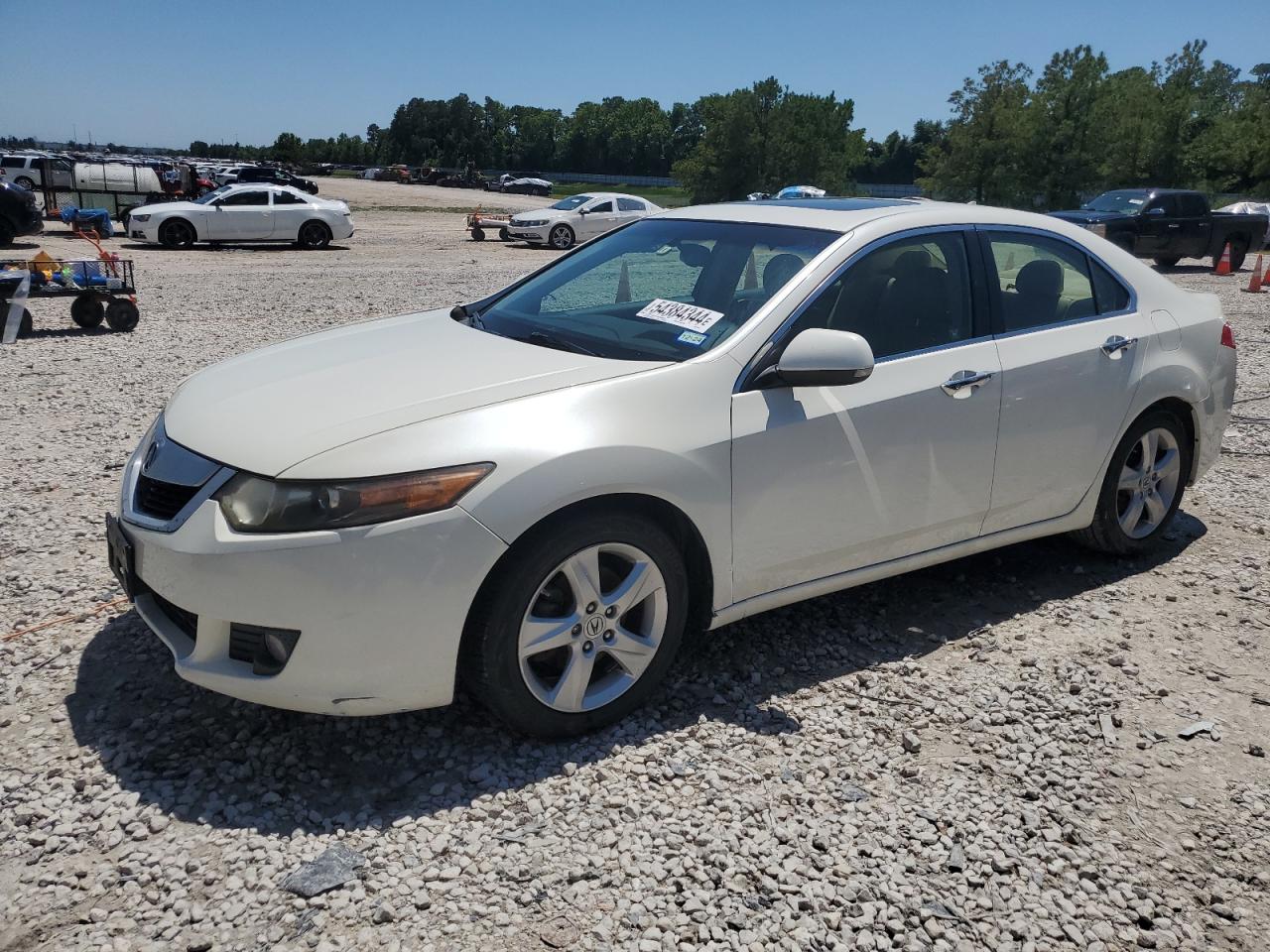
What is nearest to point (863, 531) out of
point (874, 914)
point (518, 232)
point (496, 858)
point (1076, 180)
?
point (874, 914)

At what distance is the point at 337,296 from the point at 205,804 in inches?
502

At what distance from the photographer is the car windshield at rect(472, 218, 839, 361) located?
3.68 metres

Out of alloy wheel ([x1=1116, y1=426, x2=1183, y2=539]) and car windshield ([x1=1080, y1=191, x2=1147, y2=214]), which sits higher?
car windshield ([x1=1080, y1=191, x2=1147, y2=214])

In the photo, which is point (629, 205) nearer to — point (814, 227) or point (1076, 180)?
point (814, 227)

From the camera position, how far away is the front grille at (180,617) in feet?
10.1

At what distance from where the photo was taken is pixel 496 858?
9.18 ft

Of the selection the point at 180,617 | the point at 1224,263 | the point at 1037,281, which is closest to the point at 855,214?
the point at 1037,281

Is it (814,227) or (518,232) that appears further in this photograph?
(518,232)

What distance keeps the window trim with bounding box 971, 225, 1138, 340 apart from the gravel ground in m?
1.21

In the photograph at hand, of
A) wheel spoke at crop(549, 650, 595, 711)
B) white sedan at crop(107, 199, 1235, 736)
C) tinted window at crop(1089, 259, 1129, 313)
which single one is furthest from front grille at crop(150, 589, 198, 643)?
tinted window at crop(1089, 259, 1129, 313)

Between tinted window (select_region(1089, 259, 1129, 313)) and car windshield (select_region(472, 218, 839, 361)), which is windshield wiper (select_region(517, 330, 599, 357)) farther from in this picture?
tinted window (select_region(1089, 259, 1129, 313))

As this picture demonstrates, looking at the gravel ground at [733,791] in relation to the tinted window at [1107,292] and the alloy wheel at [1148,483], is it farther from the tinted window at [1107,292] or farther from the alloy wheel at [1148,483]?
the tinted window at [1107,292]

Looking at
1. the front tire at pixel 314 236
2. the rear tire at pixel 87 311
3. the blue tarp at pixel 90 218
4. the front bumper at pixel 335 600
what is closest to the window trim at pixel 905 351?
the front bumper at pixel 335 600

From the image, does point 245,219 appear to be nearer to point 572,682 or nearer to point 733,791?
point 572,682
